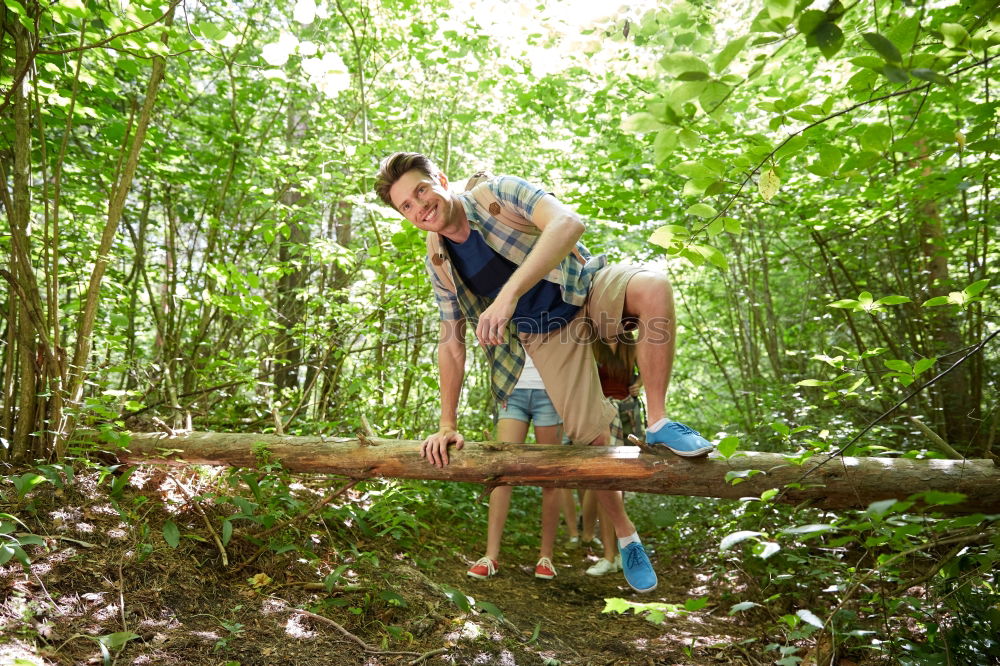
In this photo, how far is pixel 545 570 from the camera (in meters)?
3.80

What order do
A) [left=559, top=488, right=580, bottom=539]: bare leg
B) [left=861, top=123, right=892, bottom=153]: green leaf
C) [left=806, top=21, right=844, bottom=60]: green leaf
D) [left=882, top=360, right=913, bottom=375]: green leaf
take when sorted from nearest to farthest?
[left=806, top=21, right=844, bottom=60]: green leaf < [left=861, top=123, right=892, bottom=153]: green leaf < [left=882, top=360, right=913, bottom=375]: green leaf < [left=559, top=488, right=580, bottom=539]: bare leg

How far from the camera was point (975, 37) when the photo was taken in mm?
1394

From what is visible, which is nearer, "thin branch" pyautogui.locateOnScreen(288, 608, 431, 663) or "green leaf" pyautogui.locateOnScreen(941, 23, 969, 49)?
"green leaf" pyautogui.locateOnScreen(941, 23, 969, 49)

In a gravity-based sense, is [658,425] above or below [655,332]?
below

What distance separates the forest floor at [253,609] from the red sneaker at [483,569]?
0.15ft

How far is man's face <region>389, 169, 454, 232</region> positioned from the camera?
8.82 feet

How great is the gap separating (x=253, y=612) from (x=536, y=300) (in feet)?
5.89

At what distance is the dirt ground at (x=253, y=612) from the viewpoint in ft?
6.90

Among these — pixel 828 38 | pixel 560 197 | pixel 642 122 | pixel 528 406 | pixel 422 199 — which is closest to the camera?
pixel 828 38

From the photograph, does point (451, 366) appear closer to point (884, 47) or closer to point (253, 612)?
point (253, 612)

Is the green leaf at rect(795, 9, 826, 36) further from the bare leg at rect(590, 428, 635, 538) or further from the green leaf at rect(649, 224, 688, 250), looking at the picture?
the bare leg at rect(590, 428, 635, 538)

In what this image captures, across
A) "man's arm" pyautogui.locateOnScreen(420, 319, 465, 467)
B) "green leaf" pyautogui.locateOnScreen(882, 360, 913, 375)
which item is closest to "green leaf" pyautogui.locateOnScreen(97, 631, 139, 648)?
"man's arm" pyautogui.locateOnScreen(420, 319, 465, 467)

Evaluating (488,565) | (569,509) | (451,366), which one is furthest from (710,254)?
(569,509)

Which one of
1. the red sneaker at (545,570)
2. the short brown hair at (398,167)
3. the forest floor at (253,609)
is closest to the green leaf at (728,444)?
the forest floor at (253,609)
